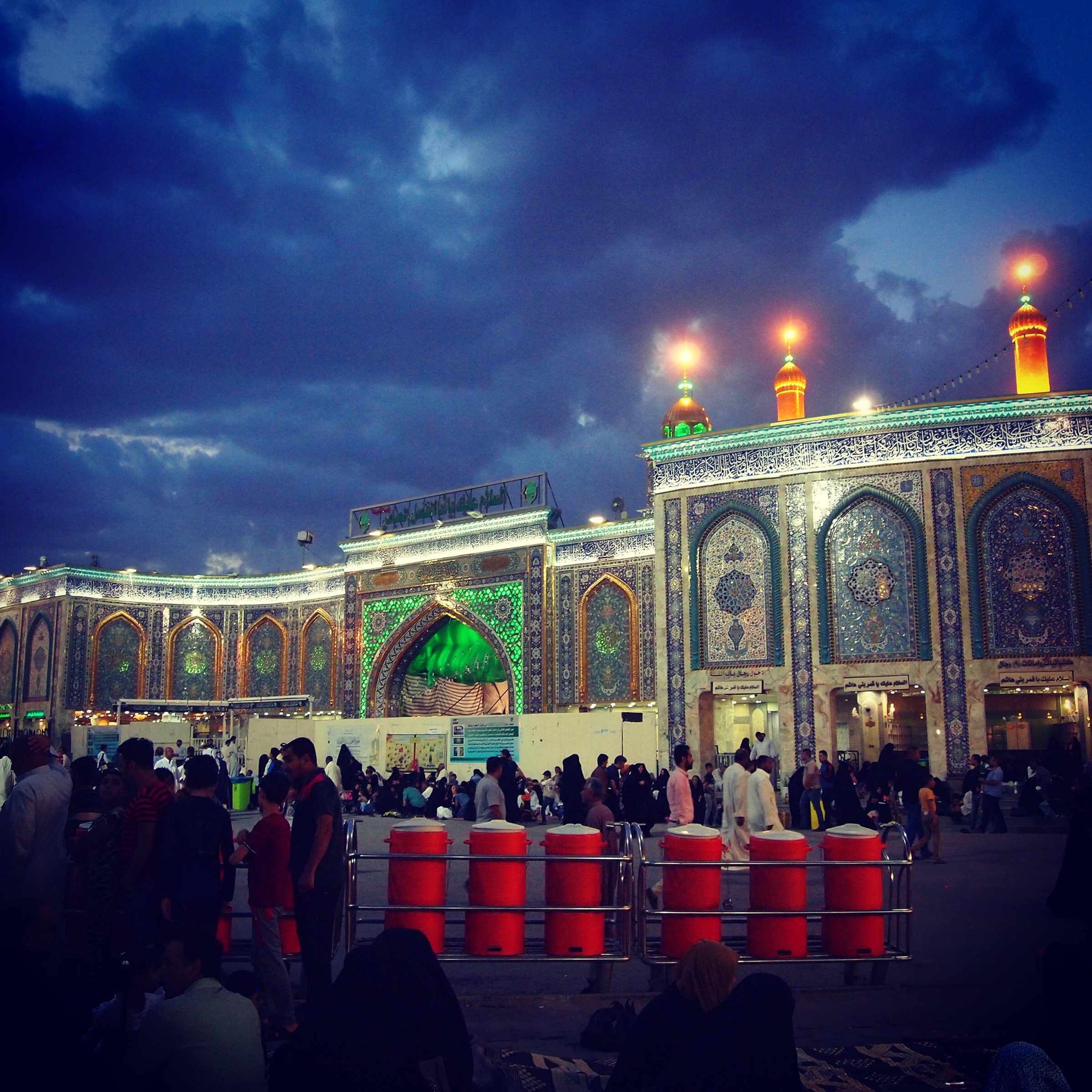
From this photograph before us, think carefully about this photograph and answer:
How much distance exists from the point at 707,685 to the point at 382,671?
911cm

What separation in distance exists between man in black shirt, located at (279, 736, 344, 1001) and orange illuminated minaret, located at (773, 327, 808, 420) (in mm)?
18783

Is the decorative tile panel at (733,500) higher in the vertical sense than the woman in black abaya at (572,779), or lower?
higher

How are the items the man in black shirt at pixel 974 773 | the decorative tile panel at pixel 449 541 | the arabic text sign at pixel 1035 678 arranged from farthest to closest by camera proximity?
1. the decorative tile panel at pixel 449 541
2. the arabic text sign at pixel 1035 678
3. the man in black shirt at pixel 974 773

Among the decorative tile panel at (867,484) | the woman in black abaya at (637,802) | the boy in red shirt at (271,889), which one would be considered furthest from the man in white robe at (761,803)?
the decorative tile panel at (867,484)

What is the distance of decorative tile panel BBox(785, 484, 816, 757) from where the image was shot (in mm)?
17266

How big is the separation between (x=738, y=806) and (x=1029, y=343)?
13687 millimetres

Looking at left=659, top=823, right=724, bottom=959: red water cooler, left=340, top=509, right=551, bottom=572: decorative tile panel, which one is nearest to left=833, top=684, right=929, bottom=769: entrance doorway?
left=340, top=509, right=551, bottom=572: decorative tile panel

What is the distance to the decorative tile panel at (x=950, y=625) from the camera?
16.4 m

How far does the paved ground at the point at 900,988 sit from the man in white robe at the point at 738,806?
477 millimetres

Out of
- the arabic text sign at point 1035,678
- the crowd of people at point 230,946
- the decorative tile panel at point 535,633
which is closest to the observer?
A: the crowd of people at point 230,946

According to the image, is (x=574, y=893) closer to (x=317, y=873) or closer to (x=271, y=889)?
(x=317, y=873)

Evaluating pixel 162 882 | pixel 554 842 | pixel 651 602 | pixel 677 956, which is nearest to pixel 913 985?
pixel 677 956

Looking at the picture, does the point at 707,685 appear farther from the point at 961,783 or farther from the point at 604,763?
the point at 604,763

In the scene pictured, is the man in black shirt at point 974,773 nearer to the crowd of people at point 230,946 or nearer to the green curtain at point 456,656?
the crowd of people at point 230,946
